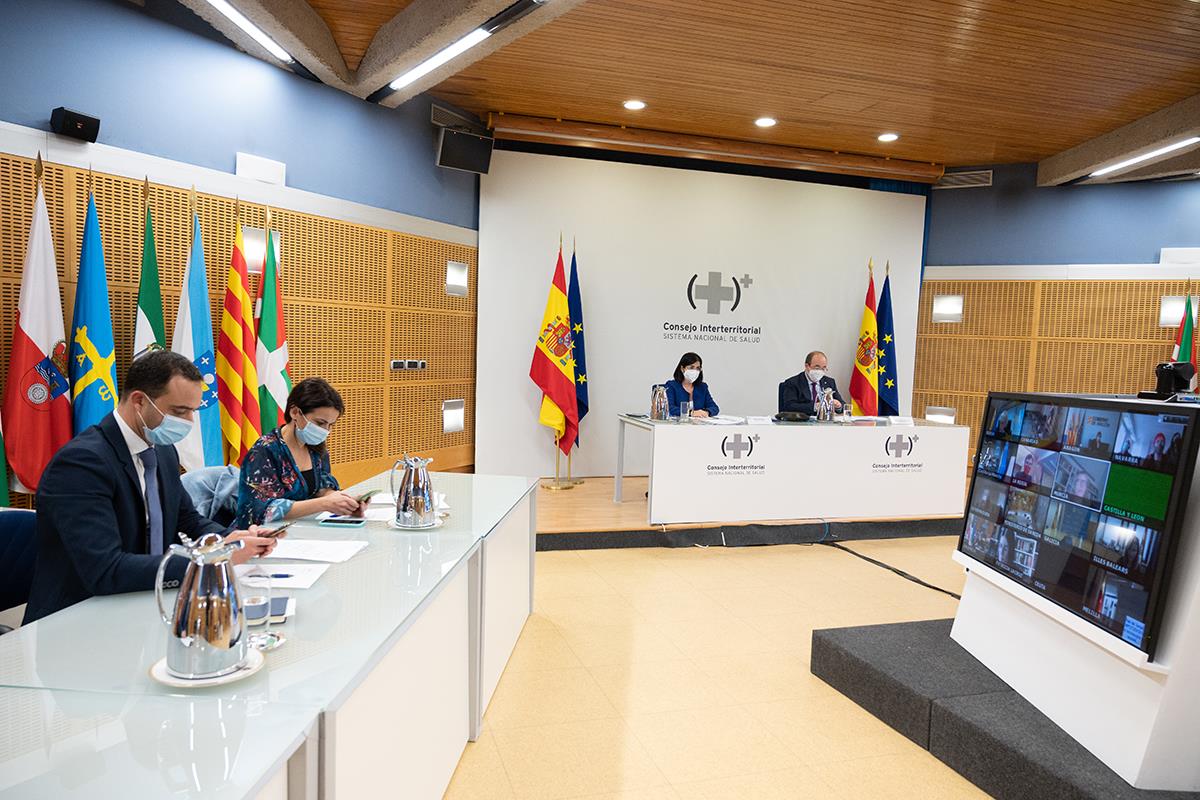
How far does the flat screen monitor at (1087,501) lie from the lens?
6.86 ft

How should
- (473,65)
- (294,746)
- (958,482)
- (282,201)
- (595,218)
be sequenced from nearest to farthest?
(294,746)
(282,201)
(473,65)
(958,482)
(595,218)

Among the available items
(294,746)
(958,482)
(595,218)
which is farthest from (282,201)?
(958,482)

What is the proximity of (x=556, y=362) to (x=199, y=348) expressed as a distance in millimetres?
3148

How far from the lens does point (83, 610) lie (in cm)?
180

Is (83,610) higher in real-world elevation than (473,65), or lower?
lower

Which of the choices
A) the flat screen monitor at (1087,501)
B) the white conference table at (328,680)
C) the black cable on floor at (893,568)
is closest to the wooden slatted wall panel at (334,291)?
the white conference table at (328,680)

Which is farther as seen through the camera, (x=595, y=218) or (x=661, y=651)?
(x=595, y=218)

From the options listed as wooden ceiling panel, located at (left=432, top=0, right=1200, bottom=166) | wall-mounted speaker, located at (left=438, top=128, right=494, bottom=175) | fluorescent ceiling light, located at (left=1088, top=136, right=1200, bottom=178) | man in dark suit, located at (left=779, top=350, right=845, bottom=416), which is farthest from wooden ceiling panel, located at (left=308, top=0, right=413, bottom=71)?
fluorescent ceiling light, located at (left=1088, top=136, right=1200, bottom=178)

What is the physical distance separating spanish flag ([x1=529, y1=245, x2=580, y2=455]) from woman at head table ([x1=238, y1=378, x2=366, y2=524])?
12.3 ft

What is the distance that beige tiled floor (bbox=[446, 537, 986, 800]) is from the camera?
2477 mm

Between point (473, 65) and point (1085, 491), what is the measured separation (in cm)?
484

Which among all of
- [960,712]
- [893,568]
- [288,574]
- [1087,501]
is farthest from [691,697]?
[893,568]

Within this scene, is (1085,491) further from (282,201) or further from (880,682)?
(282,201)

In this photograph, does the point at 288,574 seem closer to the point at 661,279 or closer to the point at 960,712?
the point at 960,712
